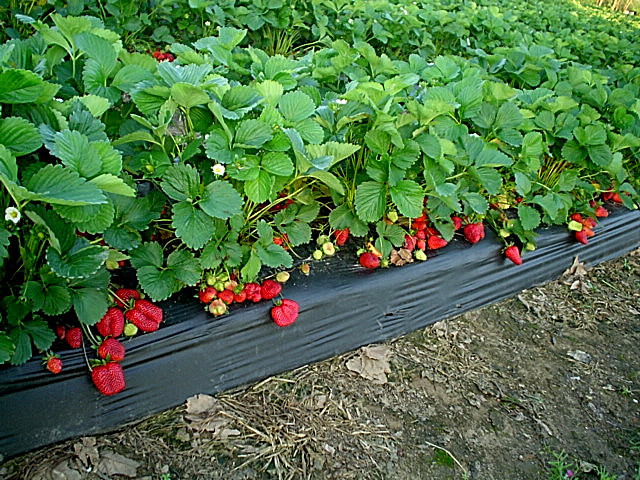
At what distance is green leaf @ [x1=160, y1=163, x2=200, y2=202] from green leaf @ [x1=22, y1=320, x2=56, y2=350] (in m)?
0.45

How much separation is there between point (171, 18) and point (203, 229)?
316 cm

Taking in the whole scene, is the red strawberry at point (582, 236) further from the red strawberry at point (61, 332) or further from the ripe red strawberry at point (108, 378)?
the red strawberry at point (61, 332)

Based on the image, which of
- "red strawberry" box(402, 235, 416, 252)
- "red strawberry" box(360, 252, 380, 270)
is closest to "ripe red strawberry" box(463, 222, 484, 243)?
"red strawberry" box(402, 235, 416, 252)

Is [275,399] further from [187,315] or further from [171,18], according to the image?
[171,18]

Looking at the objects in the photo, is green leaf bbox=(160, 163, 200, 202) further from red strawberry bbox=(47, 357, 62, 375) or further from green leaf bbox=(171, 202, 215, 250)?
red strawberry bbox=(47, 357, 62, 375)

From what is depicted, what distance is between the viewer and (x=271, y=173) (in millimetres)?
1706

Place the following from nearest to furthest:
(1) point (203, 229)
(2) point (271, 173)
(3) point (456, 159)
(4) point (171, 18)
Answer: (1) point (203, 229)
(2) point (271, 173)
(3) point (456, 159)
(4) point (171, 18)

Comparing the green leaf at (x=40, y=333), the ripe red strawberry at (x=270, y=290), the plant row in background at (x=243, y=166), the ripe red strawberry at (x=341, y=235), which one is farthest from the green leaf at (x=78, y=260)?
the ripe red strawberry at (x=341, y=235)

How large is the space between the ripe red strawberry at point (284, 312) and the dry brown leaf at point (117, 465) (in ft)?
1.82

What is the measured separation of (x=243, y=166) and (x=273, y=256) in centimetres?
29

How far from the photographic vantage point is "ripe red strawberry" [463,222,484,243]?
234cm

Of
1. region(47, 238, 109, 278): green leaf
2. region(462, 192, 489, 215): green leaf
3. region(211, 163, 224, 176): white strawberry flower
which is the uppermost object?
region(211, 163, 224, 176): white strawberry flower

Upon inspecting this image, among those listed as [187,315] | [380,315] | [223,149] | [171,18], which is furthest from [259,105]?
[171,18]

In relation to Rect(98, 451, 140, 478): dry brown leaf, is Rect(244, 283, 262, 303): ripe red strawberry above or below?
above
